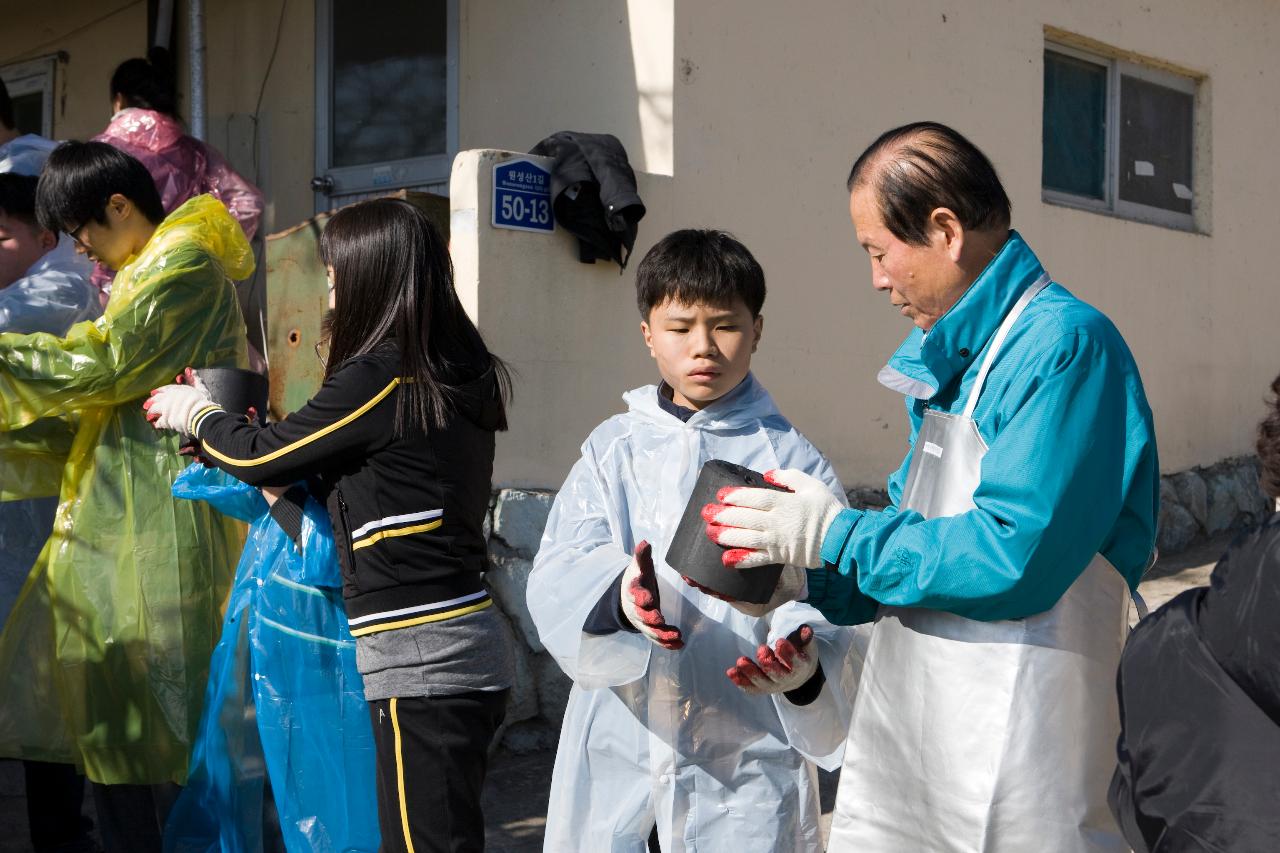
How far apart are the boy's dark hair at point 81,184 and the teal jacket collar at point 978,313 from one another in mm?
2365

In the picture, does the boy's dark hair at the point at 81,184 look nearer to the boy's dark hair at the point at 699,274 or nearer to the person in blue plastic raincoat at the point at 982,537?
the boy's dark hair at the point at 699,274

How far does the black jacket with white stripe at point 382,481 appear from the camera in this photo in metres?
2.49

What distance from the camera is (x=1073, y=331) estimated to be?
1.70 m

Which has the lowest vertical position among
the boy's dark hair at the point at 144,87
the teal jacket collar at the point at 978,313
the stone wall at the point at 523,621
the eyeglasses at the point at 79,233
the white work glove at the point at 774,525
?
the stone wall at the point at 523,621

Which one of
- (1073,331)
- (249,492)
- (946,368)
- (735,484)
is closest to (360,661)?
(249,492)

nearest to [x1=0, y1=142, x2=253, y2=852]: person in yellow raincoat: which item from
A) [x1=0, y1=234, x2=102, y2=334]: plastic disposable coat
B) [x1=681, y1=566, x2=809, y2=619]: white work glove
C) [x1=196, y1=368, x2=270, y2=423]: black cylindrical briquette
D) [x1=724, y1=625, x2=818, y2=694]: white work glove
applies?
[x1=0, y1=234, x2=102, y2=334]: plastic disposable coat

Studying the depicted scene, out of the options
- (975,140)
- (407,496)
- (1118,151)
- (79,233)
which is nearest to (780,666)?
(407,496)

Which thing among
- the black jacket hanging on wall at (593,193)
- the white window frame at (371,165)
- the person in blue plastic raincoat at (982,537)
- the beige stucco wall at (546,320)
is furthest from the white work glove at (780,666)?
the white window frame at (371,165)

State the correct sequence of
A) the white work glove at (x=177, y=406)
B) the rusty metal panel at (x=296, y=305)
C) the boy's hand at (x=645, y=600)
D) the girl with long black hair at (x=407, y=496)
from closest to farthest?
the boy's hand at (x=645, y=600)
the girl with long black hair at (x=407, y=496)
the white work glove at (x=177, y=406)
the rusty metal panel at (x=296, y=305)

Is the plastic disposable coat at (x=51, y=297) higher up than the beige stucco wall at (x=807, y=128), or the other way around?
the beige stucco wall at (x=807, y=128)

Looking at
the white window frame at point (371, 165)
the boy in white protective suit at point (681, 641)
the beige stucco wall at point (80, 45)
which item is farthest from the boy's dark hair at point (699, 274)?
the beige stucco wall at point (80, 45)

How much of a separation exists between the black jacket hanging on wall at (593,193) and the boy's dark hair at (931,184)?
2.78 meters

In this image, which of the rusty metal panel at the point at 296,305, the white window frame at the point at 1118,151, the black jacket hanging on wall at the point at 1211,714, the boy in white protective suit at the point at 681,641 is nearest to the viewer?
the black jacket hanging on wall at the point at 1211,714

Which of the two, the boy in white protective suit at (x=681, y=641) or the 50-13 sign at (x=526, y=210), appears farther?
the 50-13 sign at (x=526, y=210)
